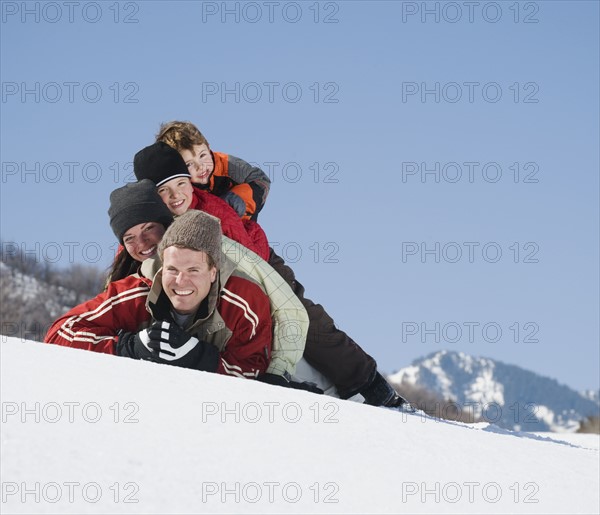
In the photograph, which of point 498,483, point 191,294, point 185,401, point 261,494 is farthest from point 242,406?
point 191,294

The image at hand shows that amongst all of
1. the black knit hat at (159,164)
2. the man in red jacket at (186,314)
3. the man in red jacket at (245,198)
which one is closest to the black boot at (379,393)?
the man in red jacket at (245,198)

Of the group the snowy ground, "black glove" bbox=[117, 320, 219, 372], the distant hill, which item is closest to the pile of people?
"black glove" bbox=[117, 320, 219, 372]

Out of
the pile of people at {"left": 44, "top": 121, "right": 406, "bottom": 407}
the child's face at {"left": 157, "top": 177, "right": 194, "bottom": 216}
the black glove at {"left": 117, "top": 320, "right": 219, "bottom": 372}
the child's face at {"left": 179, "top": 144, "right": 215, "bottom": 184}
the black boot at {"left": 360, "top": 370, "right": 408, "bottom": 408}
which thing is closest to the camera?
the black glove at {"left": 117, "top": 320, "right": 219, "bottom": 372}

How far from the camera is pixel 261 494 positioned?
2.59m

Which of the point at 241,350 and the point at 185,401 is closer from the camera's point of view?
the point at 185,401

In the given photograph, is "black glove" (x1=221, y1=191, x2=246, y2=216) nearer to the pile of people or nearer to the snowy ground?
the pile of people

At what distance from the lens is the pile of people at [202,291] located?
13.7ft

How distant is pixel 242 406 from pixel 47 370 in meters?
0.66

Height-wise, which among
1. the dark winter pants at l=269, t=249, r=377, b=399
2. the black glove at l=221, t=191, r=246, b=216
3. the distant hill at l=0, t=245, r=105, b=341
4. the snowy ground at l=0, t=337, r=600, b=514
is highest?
the distant hill at l=0, t=245, r=105, b=341

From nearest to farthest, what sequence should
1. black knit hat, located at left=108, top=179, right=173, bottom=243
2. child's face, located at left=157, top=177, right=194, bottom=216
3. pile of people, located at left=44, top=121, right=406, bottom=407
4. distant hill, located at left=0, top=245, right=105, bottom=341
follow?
pile of people, located at left=44, top=121, right=406, bottom=407 < black knit hat, located at left=108, top=179, right=173, bottom=243 < child's face, located at left=157, top=177, right=194, bottom=216 < distant hill, located at left=0, top=245, right=105, bottom=341

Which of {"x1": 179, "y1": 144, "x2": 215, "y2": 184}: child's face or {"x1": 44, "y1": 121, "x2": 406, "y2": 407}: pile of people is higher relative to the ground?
{"x1": 179, "y1": 144, "x2": 215, "y2": 184}: child's face

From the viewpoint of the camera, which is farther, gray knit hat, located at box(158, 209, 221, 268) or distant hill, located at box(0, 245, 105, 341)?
distant hill, located at box(0, 245, 105, 341)

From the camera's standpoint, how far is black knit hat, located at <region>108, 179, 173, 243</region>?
470 centimetres

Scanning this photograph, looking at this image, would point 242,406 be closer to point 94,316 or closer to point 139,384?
point 139,384
